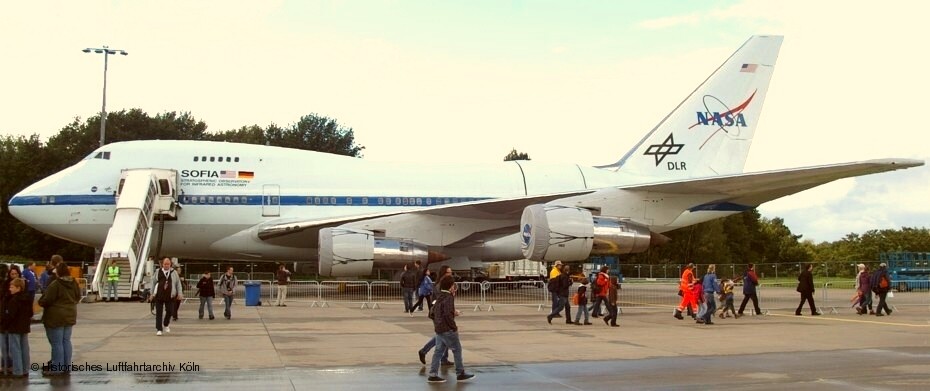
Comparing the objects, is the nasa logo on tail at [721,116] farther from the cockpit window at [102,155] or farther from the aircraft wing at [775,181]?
the cockpit window at [102,155]

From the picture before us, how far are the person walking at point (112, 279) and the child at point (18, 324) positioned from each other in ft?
41.4

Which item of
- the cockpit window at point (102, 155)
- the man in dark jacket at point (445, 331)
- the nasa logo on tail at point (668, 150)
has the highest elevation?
the nasa logo on tail at point (668, 150)

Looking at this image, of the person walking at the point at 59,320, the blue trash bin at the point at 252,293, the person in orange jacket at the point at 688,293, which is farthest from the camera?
the blue trash bin at the point at 252,293

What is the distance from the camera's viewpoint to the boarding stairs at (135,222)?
2216 centimetres

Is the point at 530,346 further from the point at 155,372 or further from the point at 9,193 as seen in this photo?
the point at 9,193

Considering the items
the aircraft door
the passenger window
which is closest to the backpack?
the aircraft door

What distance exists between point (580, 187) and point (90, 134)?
110ft

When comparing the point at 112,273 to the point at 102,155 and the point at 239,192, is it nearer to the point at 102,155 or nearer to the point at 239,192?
the point at 239,192

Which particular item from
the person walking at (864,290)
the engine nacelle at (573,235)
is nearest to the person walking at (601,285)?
the engine nacelle at (573,235)

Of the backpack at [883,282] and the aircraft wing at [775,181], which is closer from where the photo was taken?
the backpack at [883,282]

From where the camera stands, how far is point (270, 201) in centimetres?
2584

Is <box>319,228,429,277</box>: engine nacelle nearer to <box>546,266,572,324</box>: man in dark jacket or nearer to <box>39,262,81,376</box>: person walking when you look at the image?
<box>546,266,572,324</box>: man in dark jacket

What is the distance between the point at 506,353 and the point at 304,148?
5429 centimetres

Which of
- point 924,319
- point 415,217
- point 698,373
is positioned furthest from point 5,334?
point 924,319
